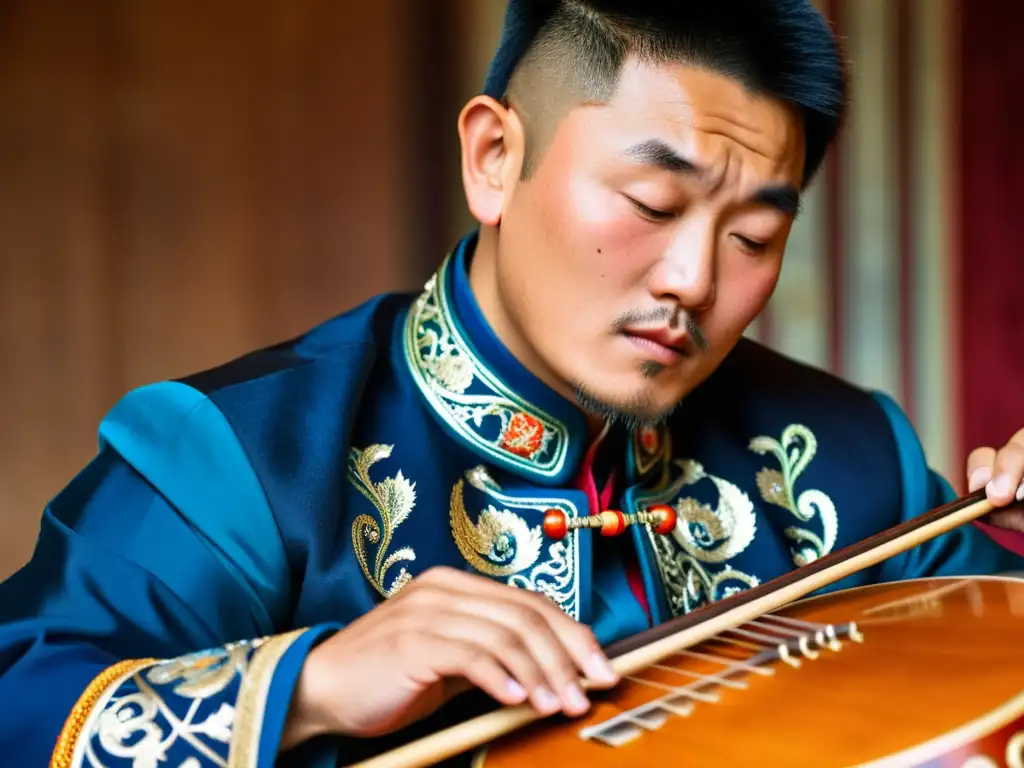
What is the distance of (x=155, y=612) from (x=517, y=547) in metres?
0.35

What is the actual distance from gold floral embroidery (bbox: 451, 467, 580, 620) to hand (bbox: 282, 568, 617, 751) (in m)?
0.29

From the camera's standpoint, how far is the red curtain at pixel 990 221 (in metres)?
2.33

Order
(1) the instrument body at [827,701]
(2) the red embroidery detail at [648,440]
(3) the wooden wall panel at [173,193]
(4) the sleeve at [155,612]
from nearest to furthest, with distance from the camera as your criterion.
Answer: (1) the instrument body at [827,701], (4) the sleeve at [155,612], (2) the red embroidery detail at [648,440], (3) the wooden wall panel at [173,193]

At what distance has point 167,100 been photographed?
232 centimetres

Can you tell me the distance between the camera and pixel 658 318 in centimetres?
103

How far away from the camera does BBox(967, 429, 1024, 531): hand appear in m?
1.14

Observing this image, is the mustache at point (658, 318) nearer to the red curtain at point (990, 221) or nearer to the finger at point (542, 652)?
the finger at point (542, 652)

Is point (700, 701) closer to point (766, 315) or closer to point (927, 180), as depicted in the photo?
point (766, 315)

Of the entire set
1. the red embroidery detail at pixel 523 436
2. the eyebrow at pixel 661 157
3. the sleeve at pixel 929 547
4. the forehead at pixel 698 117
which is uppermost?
the forehead at pixel 698 117

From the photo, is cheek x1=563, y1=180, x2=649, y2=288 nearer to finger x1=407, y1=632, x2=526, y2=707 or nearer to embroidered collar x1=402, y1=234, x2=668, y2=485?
embroidered collar x1=402, y1=234, x2=668, y2=485

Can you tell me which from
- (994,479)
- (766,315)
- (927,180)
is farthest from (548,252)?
(927,180)

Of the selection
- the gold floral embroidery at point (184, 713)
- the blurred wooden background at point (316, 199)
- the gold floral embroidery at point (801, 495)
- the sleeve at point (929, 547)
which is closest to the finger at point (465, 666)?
the gold floral embroidery at point (184, 713)

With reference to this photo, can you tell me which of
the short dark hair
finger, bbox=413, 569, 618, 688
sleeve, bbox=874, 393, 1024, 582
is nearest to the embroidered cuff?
finger, bbox=413, 569, 618, 688

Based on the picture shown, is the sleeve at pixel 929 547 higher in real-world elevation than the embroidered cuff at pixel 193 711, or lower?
lower
